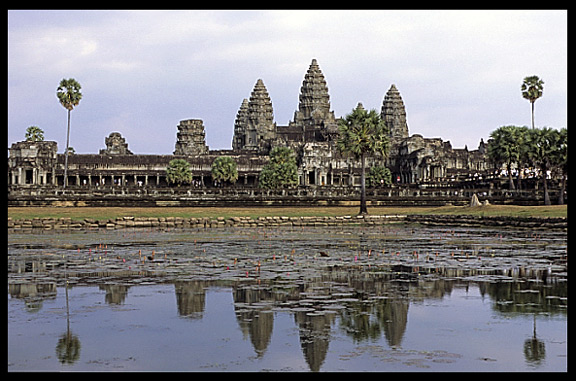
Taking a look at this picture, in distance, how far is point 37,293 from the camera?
51.8 ft

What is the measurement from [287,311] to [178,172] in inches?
4327

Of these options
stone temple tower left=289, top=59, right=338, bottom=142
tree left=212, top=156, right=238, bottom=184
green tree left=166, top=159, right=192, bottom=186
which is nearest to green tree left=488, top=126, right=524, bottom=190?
tree left=212, top=156, right=238, bottom=184

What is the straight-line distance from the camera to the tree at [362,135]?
58.1 m

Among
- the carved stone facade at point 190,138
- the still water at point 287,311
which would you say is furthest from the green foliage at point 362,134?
the carved stone facade at point 190,138

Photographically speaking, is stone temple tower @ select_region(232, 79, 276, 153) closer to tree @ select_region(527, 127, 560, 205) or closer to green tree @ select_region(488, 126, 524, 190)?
green tree @ select_region(488, 126, 524, 190)

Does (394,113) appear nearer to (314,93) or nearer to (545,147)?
(314,93)

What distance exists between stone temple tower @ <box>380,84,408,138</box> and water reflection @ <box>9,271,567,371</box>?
167947 mm

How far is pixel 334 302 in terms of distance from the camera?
1443 centimetres

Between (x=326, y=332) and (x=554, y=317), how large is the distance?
4003mm

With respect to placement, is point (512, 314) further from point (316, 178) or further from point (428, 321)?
point (316, 178)

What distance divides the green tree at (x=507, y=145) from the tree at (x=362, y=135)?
80.9 feet

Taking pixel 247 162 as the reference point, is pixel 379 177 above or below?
below

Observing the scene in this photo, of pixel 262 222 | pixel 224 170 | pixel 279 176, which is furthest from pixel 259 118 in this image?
pixel 262 222

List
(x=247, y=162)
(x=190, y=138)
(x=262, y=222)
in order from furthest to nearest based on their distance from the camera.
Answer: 1. (x=190, y=138)
2. (x=247, y=162)
3. (x=262, y=222)
